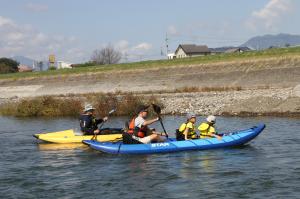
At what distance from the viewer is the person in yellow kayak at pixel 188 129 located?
743 inches

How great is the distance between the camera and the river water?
1349cm

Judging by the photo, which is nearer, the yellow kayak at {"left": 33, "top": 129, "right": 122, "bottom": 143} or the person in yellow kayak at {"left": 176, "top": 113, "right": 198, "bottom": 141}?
the person in yellow kayak at {"left": 176, "top": 113, "right": 198, "bottom": 141}

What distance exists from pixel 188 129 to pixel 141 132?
1563mm

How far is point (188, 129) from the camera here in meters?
19.0

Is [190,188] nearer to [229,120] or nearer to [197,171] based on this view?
[197,171]

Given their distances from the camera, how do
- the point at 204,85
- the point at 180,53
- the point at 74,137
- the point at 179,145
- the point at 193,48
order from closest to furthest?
the point at 179,145 < the point at 74,137 < the point at 204,85 < the point at 193,48 < the point at 180,53

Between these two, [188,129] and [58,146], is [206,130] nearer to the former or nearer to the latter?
[188,129]

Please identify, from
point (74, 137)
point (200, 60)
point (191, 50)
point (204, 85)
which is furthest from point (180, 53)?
point (74, 137)

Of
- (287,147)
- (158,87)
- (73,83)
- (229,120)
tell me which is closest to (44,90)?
(73,83)

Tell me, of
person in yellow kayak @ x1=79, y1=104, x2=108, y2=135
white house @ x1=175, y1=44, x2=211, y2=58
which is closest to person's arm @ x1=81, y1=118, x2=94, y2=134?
person in yellow kayak @ x1=79, y1=104, x2=108, y2=135

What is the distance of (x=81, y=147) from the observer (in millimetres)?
21156

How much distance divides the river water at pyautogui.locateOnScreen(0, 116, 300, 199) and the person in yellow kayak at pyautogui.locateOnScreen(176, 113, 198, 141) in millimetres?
754

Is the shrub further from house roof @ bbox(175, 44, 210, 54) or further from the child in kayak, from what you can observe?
the child in kayak

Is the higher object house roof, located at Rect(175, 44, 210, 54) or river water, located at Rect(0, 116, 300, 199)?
house roof, located at Rect(175, 44, 210, 54)
